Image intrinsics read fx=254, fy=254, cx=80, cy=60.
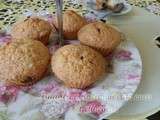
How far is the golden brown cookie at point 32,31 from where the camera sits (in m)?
0.61

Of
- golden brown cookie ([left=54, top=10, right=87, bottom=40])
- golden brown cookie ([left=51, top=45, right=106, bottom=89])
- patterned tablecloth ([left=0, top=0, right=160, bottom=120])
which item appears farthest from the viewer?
patterned tablecloth ([left=0, top=0, right=160, bottom=120])

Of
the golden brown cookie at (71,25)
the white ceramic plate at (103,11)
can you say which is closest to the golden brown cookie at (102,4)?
the white ceramic plate at (103,11)

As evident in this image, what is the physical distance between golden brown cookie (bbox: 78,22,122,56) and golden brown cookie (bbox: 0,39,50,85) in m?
0.12

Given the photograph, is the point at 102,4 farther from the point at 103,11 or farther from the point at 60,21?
the point at 60,21

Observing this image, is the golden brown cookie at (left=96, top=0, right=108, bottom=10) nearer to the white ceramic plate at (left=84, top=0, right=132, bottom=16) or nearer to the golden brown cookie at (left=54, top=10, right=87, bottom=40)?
the white ceramic plate at (left=84, top=0, right=132, bottom=16)

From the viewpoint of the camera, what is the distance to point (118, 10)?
2.76ft

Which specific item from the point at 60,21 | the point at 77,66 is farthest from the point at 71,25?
the point at 77,66

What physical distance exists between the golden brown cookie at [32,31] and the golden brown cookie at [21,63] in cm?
7

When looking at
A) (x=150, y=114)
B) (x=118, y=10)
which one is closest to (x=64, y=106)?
(x=150, y=114)

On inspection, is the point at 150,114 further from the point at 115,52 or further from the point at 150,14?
the point at 150,14

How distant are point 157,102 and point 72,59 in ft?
0.69

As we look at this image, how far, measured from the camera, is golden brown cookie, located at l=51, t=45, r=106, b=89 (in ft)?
1.69

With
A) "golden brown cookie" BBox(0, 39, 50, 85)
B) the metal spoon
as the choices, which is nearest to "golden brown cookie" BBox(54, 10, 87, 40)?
the metal spoon

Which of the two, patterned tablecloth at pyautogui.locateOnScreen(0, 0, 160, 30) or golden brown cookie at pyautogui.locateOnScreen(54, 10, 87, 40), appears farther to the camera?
patterned tablecloth at pyautogui.locateOnScreen(0, 0, 160, 30)
